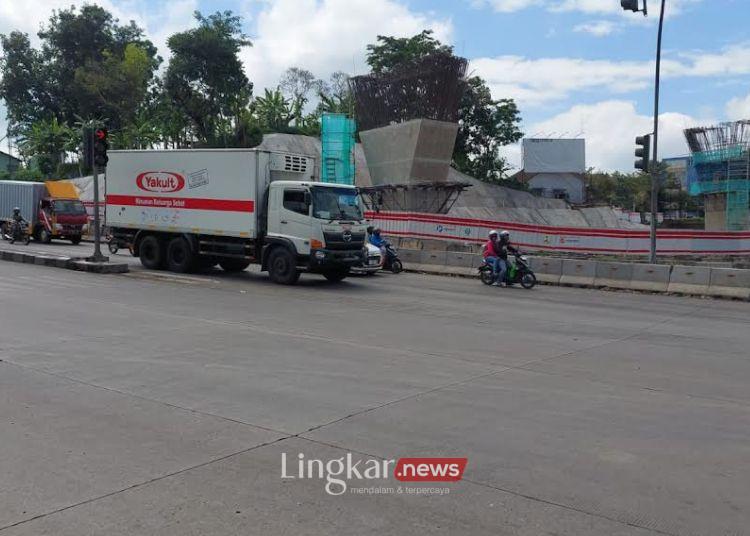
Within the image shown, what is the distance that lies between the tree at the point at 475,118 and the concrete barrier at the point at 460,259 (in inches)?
1927

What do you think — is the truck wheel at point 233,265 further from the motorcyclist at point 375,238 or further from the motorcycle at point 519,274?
the motorcycle at point 519,274

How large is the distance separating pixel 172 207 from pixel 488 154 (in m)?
59.6

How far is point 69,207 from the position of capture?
99.2 feet

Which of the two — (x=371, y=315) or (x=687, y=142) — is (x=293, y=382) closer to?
(x=371, y=315)

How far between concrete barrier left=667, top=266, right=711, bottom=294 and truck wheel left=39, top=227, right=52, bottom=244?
81.5ft

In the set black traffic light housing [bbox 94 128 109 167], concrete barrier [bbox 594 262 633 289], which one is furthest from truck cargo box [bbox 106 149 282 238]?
concrete barrier [bbox 594 262 633 289]

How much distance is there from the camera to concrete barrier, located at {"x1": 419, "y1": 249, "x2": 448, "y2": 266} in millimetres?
23344

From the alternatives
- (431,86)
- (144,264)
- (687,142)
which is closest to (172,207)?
(144,264)

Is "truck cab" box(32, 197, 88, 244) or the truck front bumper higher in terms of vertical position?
"truck cab" box(32, 197, 88, 244)

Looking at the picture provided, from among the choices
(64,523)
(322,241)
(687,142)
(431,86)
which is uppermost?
(431,86)

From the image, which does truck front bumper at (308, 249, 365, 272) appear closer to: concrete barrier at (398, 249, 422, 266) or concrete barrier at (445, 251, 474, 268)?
concrete barrier at (445, 251, 474, 268)

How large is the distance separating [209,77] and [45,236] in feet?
126

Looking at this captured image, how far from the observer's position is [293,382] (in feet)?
24.1

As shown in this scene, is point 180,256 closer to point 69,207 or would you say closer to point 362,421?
point 69,207
